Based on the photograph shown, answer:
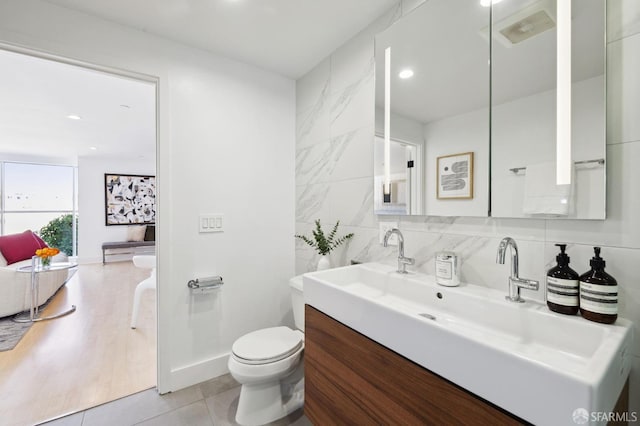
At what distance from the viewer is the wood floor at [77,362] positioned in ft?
5.77

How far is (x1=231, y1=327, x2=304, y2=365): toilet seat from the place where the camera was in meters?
1.52

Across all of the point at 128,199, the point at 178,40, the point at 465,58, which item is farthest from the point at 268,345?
the point at 128,199

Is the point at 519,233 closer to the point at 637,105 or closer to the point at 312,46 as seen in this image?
the point at 637,105

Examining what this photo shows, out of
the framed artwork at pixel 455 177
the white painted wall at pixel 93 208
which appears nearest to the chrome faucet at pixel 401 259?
the framed artwork at pixel 455 177

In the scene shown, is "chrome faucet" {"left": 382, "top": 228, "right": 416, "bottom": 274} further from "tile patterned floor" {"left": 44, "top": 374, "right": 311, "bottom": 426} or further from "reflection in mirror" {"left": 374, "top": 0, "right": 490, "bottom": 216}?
"tile patterned floor" {"left": 44, "top": 374, "right": 311, "bottom": 426}

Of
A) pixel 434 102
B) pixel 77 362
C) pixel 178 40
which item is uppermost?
pixel 178 40

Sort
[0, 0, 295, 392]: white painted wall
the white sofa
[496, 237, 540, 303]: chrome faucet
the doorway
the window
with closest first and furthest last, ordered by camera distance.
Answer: [496, 237, 540, 303]: chrome faucet < [0, 0, 295, 392]: white painted wall < the doorway < the white sofa < the window

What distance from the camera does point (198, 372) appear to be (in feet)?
6.44

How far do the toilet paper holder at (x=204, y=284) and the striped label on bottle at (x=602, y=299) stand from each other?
1.94m

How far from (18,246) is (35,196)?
248 centimetres

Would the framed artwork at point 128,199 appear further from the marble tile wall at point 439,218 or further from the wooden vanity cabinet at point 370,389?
the wooden vanity cabinet at point 370,389

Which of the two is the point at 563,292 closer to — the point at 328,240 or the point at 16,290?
the point at 328,240

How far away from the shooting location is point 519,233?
3.50 feet

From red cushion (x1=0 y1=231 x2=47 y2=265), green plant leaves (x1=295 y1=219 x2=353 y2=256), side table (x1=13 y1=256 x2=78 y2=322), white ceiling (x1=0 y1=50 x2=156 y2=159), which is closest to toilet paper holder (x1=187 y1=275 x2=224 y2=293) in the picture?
green plant leaves (x1=295 y1=219 x2=353 y2=256)
